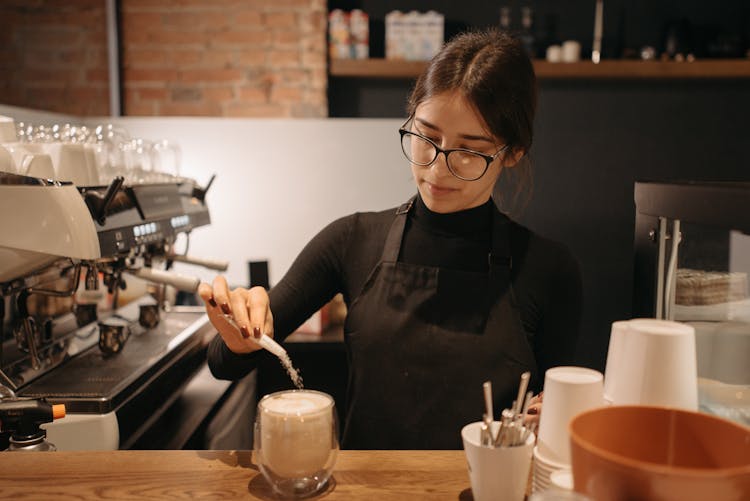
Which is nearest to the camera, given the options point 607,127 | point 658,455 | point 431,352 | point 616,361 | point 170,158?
point 658,455

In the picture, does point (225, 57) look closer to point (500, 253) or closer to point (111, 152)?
point (111, 152)

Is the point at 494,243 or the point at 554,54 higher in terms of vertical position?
the point at 554,54

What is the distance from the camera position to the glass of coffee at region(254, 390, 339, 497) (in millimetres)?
867

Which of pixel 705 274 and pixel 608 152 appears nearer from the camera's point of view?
pixel 705 274

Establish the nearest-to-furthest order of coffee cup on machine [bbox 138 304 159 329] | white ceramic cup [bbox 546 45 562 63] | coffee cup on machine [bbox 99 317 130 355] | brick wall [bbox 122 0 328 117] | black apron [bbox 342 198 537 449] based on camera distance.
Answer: black apron [bbox 342 198 537 449]
coffee cup on machine [bbox 99 317 130 355]
coffee cup on machine [bbox 138 304 159 329]
brick wall [bbox 122 0 328 117]
white ceramic cup [bbox 546 45 562 63]

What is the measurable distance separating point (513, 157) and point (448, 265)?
0.28m

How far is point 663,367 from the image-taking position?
745mm

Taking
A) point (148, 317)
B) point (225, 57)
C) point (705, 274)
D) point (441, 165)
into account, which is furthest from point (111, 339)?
point (225, 57)

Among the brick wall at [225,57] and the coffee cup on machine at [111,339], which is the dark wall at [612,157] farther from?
the coffee cup on machine at [111,339]

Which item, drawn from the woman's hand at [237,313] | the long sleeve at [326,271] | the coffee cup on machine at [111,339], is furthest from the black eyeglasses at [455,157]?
the coffee cup on machine at [111,339]

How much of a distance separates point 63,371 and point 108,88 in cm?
216

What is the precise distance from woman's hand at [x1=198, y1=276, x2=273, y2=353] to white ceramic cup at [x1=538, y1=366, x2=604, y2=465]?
50cm

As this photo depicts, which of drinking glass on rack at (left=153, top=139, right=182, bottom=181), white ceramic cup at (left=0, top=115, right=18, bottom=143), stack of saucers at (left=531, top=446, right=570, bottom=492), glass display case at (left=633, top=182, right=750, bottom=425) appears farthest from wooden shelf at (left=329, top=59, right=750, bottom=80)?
stack of saucers at (left=531, top=446, right=570, bottom=492)

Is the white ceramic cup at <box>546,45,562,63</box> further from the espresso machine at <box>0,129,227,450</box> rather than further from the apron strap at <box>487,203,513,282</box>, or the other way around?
the apron strap at <box>487,203,513,282</box>
